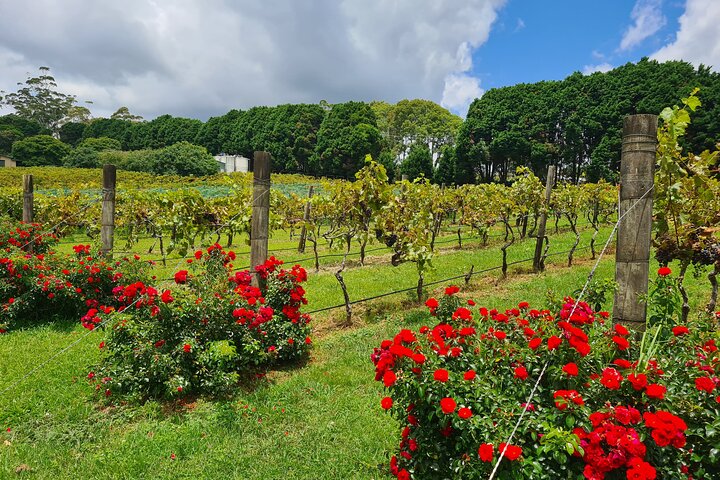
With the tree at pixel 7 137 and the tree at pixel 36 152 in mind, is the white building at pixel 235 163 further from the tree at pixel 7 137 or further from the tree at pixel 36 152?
the tree at pixel 7 137

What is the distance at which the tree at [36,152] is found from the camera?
152 ft

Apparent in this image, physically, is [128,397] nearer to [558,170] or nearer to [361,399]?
[361,399]

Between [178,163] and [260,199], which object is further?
[178,163]

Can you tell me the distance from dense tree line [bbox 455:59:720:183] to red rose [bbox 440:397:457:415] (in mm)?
26454

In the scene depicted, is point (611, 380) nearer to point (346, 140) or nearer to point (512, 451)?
point (512, 451)

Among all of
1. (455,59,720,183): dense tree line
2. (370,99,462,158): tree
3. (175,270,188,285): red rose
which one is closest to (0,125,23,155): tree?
(370,99,462,158): tree

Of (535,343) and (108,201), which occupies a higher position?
(108,201)

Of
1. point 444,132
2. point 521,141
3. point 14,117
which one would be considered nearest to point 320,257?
point 521,141

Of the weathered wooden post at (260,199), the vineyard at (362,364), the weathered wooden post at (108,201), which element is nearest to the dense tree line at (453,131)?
the vineyard at (362,364)

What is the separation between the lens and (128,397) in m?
3.46

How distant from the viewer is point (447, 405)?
69.9 inches

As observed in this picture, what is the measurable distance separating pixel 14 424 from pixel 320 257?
858 centimetres

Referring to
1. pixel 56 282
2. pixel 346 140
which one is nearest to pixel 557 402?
pixel 56 282

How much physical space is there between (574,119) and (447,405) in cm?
3538
